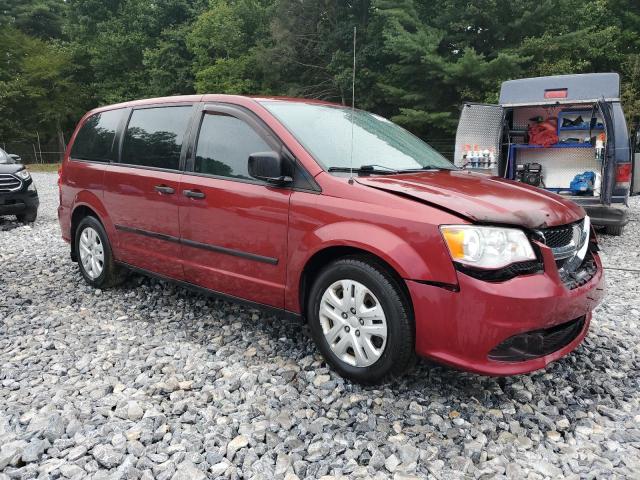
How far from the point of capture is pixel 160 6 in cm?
3675

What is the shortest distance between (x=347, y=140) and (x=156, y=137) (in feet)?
5.39

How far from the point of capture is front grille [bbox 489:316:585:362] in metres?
2.52

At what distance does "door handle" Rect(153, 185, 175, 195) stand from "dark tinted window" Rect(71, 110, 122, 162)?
0.87 metres

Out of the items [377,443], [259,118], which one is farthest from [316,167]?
[377,443]

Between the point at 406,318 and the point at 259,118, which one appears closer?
the point at 406,318

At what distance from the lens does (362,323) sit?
9.25 feet

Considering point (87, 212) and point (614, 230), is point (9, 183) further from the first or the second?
point (614, 230)

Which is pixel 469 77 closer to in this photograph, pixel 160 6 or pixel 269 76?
pixel 269 76

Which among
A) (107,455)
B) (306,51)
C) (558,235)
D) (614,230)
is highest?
(306,51)

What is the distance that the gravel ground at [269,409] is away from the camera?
7.51 ft

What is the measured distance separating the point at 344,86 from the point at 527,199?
80.0 ft

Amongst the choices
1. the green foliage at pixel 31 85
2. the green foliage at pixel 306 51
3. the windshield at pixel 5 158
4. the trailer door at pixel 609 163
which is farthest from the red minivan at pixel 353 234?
the green foliage at pixel 31 85

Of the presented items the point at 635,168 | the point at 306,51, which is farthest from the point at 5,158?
the point at 306,51

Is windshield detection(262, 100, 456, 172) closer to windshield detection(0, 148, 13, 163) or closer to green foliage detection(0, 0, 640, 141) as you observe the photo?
windshield detection(0, 148, 13, 163)
